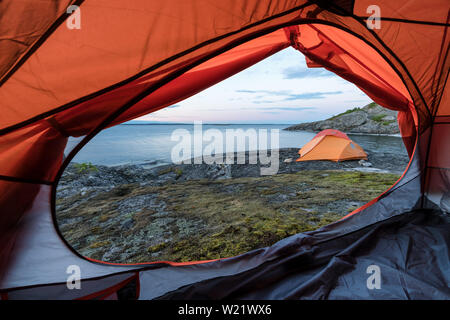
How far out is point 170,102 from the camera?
2.01 m

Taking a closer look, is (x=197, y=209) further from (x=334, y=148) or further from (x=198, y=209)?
(x=334, y=148)

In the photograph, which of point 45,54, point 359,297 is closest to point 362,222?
point 359,297

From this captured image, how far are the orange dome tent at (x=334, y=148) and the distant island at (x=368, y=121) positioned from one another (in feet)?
55.3

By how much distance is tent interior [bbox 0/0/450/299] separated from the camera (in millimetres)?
1196

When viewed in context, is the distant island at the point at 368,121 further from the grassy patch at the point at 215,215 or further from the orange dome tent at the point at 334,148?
the grassy patch at the point at 215,215

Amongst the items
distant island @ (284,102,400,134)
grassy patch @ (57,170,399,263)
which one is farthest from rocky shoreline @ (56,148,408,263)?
distant island @ (284,102,400,134)

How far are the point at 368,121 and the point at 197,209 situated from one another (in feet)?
91.8

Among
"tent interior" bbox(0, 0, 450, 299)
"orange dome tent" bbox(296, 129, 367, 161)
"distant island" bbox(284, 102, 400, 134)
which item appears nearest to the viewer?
"tent interior" bbox(0, 0, 450, 299)

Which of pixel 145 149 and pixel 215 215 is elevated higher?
pixel 145 149

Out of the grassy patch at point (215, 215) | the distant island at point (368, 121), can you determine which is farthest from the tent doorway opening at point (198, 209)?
the distant island at point (368, 121)

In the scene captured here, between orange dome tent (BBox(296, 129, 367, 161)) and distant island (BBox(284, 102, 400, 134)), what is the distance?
1684 centimetres

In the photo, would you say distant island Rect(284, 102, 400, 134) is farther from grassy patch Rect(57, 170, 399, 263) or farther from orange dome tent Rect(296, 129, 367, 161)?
grassy patch Rect(57, 170, 399, 263)

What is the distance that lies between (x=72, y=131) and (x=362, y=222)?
9.21ft

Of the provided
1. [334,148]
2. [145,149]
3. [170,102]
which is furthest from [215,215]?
[145,149]
